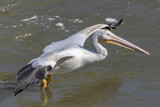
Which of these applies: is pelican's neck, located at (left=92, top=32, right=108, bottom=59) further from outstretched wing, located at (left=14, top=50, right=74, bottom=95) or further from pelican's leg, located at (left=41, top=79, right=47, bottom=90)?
pelican's leg, located at (left=41, top=79, right=47, bottom=90)

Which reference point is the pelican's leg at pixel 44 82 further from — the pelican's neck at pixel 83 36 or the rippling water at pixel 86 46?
the pelican's neck at pixel 83 36

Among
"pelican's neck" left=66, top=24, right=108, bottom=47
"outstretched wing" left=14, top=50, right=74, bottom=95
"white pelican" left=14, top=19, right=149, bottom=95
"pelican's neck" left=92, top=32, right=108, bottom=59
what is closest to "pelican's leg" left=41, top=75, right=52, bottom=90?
"white pelican" left=14, top=19, right=149, bottom=95

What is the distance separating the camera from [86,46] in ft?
25.2

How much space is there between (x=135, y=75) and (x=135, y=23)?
2.42 metres

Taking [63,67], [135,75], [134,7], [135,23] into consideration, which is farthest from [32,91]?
[134,7]

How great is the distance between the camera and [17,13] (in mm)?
9430

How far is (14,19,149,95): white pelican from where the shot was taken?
5420 mm

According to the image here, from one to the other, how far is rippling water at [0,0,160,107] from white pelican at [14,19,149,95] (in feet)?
1.20

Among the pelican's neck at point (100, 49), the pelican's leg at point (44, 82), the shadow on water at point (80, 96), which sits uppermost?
the pelican's neck at point (100, 49)

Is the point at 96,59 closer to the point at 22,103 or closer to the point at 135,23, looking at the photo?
the point at 22,103

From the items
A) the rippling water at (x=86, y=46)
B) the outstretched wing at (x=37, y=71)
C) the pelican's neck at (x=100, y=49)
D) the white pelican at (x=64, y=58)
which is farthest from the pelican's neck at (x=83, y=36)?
the outstretched wing at (x=37, y=71)

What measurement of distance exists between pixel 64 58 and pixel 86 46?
5.27ft

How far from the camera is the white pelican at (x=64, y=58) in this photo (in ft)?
17.8

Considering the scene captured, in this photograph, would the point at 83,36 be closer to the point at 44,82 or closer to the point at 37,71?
the point at 44,82
